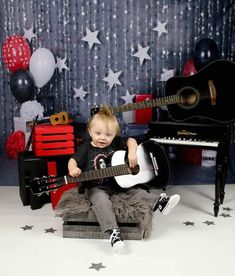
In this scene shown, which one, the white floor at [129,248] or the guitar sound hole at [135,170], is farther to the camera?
the guitar sound hole at [135,170]

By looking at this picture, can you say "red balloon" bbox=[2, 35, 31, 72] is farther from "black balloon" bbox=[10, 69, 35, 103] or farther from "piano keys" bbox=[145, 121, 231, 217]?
"piano keys" bbox=[145, 121, 231, 217]

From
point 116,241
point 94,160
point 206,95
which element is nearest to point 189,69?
point 206,95

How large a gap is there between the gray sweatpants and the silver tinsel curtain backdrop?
2095 millimetres

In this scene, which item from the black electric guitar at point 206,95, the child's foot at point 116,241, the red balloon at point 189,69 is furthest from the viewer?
the red balloon at point 189,69

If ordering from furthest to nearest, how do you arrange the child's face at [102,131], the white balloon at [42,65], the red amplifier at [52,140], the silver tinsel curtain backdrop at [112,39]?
the silver tinsel curtain backdrop at [112,39], the white balloon at [42,65], the red amplifier at [52,140], the child's face at [102,131]

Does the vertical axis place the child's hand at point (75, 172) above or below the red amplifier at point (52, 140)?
below

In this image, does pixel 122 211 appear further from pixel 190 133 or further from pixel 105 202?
pixel 190 133

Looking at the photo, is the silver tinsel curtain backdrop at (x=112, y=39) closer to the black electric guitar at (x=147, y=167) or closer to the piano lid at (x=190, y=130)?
the piano lid at (x=190, y=130)

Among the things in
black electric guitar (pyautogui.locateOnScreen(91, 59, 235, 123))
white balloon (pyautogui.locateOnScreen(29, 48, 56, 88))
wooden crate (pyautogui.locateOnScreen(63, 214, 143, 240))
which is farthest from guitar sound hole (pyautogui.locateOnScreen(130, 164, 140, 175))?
white balloon (pyautogui.locateOnScreen(29, 48, 56, 88))

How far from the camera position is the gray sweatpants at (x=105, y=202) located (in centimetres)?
256

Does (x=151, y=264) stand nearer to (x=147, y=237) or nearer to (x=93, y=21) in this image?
(x=147, y=237)

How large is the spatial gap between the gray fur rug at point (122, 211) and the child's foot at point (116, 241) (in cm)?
14

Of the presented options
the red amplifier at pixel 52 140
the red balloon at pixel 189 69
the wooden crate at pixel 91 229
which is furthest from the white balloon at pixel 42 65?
the wooden crate at pixel 91 229

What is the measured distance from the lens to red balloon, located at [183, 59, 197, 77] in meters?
4.20
